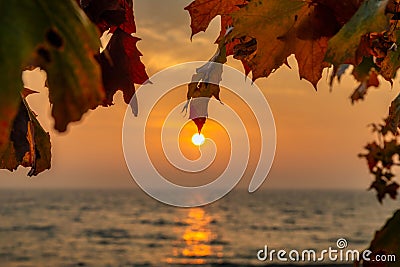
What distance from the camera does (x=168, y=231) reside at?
4691 centimetres

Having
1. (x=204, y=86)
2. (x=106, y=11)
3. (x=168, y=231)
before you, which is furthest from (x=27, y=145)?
(x=168, y=231)

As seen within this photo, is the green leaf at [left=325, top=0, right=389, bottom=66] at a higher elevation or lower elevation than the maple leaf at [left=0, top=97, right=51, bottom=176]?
higher

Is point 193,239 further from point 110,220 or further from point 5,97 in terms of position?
point 5,97

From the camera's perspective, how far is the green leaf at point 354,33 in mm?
823

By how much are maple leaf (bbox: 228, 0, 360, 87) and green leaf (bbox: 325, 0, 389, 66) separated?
195 mm

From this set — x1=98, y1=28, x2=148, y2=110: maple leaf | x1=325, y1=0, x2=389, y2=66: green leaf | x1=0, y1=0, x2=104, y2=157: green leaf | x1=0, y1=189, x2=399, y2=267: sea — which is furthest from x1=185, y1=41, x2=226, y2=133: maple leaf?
x1=0, y1=189, x2=399, y2=267: sea

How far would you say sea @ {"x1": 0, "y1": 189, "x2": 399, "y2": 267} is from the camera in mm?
35844

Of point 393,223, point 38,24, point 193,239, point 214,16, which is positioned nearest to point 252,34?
point 214,16

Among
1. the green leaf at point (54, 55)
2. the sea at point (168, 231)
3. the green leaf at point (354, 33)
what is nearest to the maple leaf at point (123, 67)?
the green leaf at point (354, 33)

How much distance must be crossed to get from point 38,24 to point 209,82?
2.67ft

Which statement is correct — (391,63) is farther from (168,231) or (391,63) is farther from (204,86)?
(168,231)

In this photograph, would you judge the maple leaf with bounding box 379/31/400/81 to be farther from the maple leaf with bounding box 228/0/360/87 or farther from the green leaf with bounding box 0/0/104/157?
the green leaf with bounding box 0/0/104/157

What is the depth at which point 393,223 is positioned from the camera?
1264mm

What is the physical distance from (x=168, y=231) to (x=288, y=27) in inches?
1830
